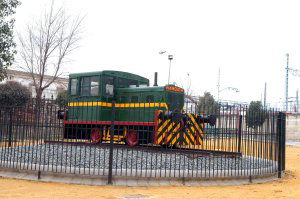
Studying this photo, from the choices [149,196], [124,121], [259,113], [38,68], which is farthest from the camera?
[38,68]

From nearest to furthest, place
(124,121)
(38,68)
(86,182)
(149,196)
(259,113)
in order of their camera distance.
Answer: (149,196) < (86,182) < (259,113) < (124,121) < (38,68)

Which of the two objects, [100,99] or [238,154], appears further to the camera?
[100,99]

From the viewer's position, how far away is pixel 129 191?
309 inches

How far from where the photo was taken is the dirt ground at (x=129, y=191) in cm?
727

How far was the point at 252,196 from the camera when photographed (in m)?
7.81

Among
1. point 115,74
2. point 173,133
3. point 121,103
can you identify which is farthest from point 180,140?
point 115,74

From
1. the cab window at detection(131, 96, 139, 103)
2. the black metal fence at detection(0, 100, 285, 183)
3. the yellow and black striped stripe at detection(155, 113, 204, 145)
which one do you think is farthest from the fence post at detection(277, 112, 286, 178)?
the cab window at detection(131, 96, 139, 103)

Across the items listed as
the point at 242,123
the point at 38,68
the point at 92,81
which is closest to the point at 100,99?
the point at 92,81

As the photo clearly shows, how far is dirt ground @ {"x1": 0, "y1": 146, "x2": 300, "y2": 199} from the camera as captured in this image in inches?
286

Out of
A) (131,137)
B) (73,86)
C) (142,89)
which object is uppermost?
(73,86)

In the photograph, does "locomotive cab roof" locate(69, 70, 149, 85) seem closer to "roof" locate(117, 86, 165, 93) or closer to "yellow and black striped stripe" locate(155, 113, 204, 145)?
"roof" locate(117, 86, 165, 93)

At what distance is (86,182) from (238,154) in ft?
17.2

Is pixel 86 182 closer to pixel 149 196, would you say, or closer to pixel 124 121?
pixel 149 196

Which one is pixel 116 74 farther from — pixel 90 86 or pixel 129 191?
pixel 129 191
